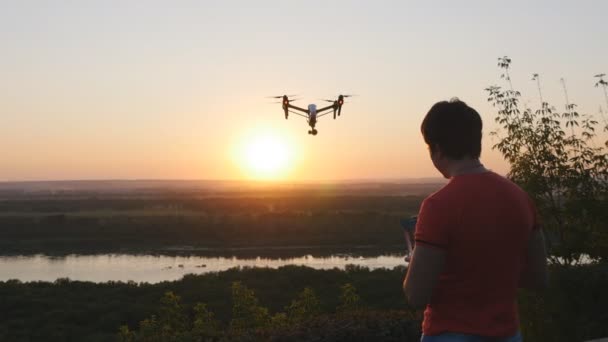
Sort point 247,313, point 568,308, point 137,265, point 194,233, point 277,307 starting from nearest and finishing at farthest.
A: point 568,308
point 247,313
point 277,307
point 137,265
point 194,233

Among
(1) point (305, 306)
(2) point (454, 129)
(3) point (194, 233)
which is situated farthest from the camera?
(3) point (194, 233)

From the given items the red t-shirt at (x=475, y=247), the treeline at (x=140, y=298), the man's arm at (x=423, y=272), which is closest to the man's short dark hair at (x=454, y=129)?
the red t-shirt at (x=475, y=247)

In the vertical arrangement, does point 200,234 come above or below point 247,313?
below

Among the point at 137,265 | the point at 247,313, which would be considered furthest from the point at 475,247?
the point at 137,265

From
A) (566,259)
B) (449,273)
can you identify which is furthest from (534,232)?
(566,259)

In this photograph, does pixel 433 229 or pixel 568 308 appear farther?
pixel 568 308

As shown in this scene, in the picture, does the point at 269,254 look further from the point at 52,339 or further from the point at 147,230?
the point at 52,339

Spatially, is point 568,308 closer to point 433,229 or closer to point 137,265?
point 433,229

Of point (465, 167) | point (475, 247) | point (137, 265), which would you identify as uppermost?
point (465, 167)
